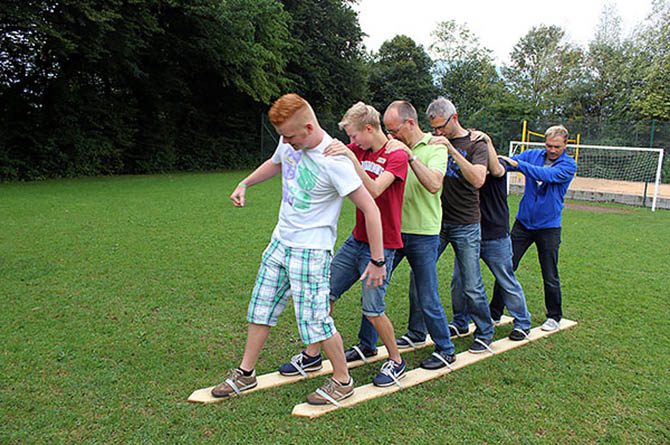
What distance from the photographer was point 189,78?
23.2 metres

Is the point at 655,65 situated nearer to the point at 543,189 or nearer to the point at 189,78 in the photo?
the point at 189,78

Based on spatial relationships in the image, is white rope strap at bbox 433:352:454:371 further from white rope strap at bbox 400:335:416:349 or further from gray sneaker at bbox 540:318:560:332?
gray sneaker at bbox 540:318:560:332

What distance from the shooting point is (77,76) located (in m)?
18.0

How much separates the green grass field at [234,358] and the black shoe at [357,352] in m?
0.12

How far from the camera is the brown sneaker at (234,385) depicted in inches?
125

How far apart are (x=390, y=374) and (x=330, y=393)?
0.50 m

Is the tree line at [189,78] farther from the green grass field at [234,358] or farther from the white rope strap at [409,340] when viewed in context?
the white rope strap at [409,340]

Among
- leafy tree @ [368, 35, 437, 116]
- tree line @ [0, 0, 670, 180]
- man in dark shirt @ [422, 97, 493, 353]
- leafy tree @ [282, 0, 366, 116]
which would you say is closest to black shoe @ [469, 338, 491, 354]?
man in dark shirt @ [422, 97, 493, 353]

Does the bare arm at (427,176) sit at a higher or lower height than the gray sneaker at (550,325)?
higher

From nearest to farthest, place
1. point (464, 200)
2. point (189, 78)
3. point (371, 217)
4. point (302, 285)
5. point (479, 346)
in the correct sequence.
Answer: point (371, 217)
point (302, 285)
point (464, 200)
point (479, 346)
point (189, 78)

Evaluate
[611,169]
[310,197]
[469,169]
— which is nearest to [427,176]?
[469,169]

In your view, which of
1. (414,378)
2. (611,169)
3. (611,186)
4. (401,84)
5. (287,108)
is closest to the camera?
(287,108)

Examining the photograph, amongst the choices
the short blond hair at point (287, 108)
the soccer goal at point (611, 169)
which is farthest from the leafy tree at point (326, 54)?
the short blond hair at point (287, 108)

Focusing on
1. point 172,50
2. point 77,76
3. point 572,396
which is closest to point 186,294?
point 572,396
